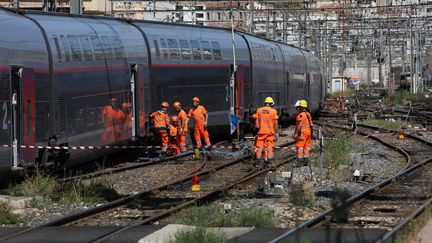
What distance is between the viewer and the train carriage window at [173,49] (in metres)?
22.8

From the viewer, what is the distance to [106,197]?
14.0m

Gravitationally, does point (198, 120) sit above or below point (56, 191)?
above

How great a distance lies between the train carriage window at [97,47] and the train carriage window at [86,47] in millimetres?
211

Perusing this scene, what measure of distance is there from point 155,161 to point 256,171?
3.30 metres

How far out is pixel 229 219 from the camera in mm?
10930

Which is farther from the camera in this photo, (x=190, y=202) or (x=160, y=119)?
(x=160, y=119)

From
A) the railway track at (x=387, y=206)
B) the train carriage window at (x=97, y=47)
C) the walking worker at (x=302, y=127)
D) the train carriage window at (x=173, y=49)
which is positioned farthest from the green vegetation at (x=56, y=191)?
the train carriage window at (x=173, y=49)

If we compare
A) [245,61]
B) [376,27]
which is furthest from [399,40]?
[245,61]

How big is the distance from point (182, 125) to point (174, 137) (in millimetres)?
1354

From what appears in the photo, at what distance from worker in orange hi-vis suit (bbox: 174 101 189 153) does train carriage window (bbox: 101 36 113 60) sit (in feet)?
11.4

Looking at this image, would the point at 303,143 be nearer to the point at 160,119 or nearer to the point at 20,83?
the point at 160,119

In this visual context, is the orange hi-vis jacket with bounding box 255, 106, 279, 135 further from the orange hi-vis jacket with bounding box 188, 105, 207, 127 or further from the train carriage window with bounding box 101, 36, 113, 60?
the orange hi-vis jacket with bounding box 188, 105, 207, 127

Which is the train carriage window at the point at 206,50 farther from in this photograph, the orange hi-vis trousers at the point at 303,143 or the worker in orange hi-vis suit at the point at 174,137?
the orange hi-vis trousers at the point at 303,143

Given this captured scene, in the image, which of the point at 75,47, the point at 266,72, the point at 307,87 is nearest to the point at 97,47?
the point at 75,47
